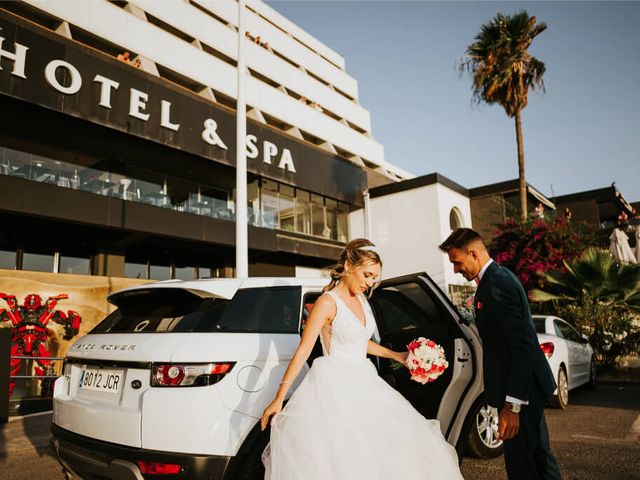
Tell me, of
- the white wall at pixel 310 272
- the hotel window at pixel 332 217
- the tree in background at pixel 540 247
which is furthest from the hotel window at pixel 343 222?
the tree in background at pixel 540 247

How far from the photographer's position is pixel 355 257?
2826mm

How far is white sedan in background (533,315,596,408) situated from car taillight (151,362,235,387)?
5.29 m

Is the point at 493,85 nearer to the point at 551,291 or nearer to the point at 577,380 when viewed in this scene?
the point at 551,291

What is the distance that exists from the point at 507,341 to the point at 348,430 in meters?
1.02

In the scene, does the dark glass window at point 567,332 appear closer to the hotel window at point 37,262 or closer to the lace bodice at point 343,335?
the lace bodice at point 343,335

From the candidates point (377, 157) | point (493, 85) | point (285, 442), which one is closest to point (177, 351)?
point (285, 442)

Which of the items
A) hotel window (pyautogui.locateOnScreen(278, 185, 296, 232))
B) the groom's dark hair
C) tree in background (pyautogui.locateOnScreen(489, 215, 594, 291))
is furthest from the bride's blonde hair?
hotel window (pyautogui.locateOnScreen(278, 185, 296, 232))

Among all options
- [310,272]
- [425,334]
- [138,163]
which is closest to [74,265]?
[138,163]

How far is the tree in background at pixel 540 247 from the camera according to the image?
13.9 metres

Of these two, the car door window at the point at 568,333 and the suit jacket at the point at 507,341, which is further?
the car door window at the point at 568,333

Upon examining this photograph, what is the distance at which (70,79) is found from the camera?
12.7 meters

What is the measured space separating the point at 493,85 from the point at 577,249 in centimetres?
708

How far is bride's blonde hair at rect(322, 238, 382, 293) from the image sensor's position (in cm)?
282

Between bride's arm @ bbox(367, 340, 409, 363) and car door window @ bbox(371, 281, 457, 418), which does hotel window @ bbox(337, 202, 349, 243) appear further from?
bride's arm @ bbox(367, 340, 409, 363)
